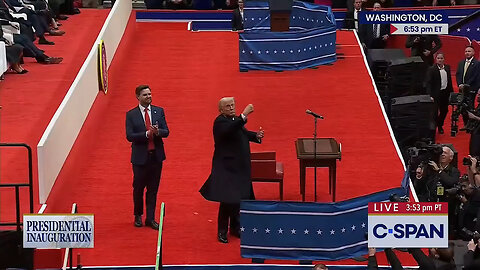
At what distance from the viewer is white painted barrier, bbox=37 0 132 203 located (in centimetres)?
1341

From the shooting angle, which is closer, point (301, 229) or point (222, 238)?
point (301, 229)

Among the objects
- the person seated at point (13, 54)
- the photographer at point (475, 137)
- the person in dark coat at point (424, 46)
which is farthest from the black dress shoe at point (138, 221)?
the person in dark coat at point (424, 46)

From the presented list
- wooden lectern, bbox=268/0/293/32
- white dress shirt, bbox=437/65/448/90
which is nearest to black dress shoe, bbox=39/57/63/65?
wooden lectern, bbox=268/0/293/32

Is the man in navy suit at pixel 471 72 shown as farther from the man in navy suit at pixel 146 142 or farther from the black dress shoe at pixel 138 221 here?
the man in navy suit at pixel 146 142

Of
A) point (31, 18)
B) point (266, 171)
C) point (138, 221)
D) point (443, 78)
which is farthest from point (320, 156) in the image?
point (31, 18)

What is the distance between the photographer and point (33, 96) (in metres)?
17.8

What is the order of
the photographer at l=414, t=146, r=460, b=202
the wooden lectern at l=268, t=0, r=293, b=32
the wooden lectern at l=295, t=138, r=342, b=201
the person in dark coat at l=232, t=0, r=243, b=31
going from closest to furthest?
the photographer at l=414, t=146, r=460, b=202 < the wooden lectern at l=295, t=138, r=342, b=201 < the wooden lectern at l=268, t=0, r=293, b=32 < the person in dark coat at l=232, t=0, r=243, b=31

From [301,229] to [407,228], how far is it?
178 centimetres

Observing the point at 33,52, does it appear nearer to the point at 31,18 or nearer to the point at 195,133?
the point at 31,18

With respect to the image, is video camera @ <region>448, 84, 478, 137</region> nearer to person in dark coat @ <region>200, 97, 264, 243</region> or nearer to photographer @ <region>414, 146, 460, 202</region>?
photographer @ <region>414, 146, 460, 202</region>

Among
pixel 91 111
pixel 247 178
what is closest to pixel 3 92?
pixel 91 111

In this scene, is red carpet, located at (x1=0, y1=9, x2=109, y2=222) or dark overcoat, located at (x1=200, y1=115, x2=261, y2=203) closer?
dark overcoat, located at (x1=200, y1=115, x2=261, y2=203)

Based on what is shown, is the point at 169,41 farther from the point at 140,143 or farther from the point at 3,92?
the point at 140,143

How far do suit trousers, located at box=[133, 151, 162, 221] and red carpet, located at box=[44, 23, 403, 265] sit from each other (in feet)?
Result: 1.19
